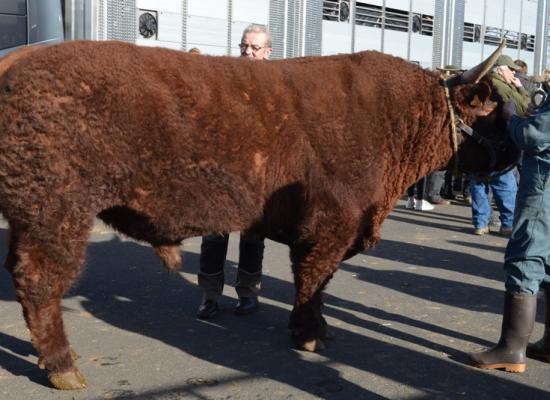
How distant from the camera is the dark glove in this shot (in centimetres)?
475

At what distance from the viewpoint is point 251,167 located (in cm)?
434

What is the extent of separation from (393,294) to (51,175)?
3.35 m

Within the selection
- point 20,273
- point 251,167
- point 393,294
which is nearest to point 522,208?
point 251,167

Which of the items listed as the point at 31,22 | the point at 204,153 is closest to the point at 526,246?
the point at 204,153

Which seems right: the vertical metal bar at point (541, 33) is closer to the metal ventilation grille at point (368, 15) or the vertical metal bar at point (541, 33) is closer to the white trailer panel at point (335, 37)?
the metal ventilation grille at point (368, 15)

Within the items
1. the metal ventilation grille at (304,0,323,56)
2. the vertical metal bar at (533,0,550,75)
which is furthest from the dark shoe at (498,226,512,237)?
the vertical metal bar at (533,0,550,75)

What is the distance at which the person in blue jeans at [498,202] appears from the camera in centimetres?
880

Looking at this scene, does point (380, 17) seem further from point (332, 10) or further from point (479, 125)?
point (479, 125)

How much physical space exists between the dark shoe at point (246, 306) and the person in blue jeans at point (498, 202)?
4.13m

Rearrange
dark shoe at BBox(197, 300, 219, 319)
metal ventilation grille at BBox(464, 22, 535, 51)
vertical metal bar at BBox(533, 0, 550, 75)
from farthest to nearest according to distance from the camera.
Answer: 1. vertical metal bar at BBox(533, 0, 550, 75)
2. metal ventilation grille at BBox(464, 22, 535, 51)
3. dark shoe at BBox(197, 300, 219, 319)

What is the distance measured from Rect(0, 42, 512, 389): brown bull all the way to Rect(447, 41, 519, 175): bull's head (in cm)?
1

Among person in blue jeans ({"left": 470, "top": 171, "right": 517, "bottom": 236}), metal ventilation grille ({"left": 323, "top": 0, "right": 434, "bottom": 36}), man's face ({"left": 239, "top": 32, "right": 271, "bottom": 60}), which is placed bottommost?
person in blue jeans ({"left": 470, "top": 171, "right": 517, "bottom": 236})

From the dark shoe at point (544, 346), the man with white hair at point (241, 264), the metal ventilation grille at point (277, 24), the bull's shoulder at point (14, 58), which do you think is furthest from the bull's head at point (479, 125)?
the metal ventilation grille at point (277, 24)

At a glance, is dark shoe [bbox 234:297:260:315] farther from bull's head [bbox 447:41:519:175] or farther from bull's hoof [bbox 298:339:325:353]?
bull's head [bbox 447:41:519:175]
